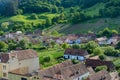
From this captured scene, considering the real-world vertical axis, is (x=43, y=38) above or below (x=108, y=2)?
below

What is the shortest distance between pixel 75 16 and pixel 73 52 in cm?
5117

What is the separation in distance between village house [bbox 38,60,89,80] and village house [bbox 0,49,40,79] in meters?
5.61

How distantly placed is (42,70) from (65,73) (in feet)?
12.5

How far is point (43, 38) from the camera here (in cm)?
9262

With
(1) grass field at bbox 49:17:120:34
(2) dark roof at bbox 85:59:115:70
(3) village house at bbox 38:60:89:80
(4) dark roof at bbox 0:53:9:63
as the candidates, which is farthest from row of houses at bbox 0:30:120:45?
(4) dark roof at bbox 0:53:9:63

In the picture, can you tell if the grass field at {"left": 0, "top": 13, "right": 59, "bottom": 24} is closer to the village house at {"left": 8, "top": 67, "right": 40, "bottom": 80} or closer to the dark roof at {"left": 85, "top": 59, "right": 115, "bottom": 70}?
the dark roof at {"left": 85, "top": 59, "right": 115, "bottom": 70}

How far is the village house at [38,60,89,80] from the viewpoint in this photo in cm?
4441

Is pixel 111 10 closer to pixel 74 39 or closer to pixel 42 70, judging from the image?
pixel 74 39

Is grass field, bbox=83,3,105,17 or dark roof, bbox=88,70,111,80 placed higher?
dark roof, bbox=88,70,111,80

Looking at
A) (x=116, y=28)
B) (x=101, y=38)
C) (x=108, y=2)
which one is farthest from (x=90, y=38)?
(x=108, y=2)

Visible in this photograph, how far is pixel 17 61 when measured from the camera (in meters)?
49.9

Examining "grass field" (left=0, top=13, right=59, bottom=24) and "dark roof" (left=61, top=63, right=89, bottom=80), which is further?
"grass field" (left=0, top=13, right=59, bottom=24)

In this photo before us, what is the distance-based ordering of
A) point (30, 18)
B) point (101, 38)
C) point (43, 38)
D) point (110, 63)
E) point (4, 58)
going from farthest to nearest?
point (30, 18), point (43, 38), point (101, 38), point (110, 63), point (4, 58)

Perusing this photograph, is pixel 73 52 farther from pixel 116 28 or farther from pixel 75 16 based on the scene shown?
pixel 75 16
